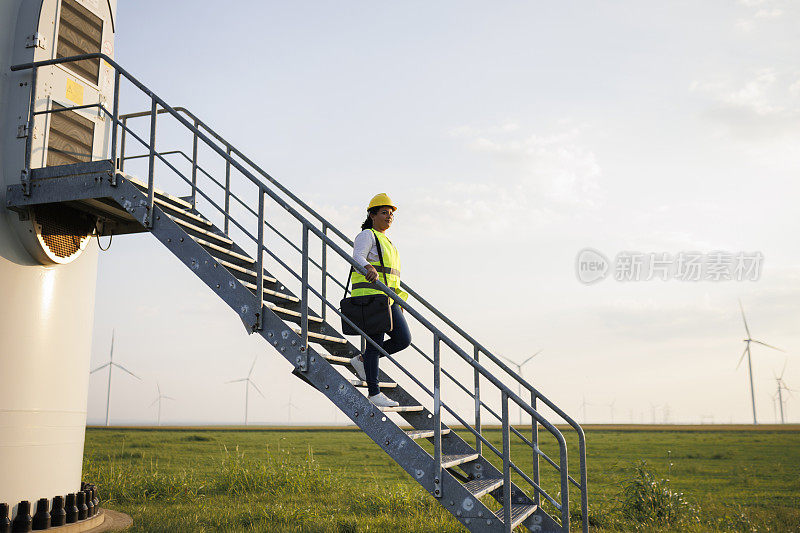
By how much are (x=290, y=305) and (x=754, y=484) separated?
19201mm

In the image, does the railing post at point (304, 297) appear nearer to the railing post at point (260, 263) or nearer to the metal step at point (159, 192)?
the railing post at point (260, 263)

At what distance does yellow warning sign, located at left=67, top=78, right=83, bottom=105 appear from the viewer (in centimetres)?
814

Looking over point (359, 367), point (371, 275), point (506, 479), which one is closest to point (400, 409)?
point (359, 367)

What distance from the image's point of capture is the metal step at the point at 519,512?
599 cm

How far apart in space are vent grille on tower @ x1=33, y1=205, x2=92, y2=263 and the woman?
3894mm

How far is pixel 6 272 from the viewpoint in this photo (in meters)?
7.37

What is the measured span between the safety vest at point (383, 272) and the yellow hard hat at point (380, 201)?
330 millimetres

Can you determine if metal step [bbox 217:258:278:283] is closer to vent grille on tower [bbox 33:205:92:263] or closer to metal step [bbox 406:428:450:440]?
vent grille on tower [bbox 33:205:92:263]

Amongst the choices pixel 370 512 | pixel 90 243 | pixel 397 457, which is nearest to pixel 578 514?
pixel 370 512

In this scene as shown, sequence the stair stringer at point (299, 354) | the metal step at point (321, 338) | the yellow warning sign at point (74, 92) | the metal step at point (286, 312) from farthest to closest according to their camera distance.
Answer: the yellow warning sign at point (74, 92) → the metal step at point (321, 338) → the metal step at point (286, 312) → the stair stringer at point (299, 354)

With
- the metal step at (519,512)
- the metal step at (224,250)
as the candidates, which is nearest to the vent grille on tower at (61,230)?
the metal step at (224,250)

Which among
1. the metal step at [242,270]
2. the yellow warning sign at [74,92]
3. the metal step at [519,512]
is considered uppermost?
the yellow warning sign at [74,92]

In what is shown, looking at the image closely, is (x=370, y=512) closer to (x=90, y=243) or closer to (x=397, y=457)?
(x=397, y=457)

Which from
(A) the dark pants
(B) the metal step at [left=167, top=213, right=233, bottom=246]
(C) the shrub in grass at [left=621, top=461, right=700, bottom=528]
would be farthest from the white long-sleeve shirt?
A: (C) the shrub in grass at [left=621, top=461, right=700, bottom=528]
